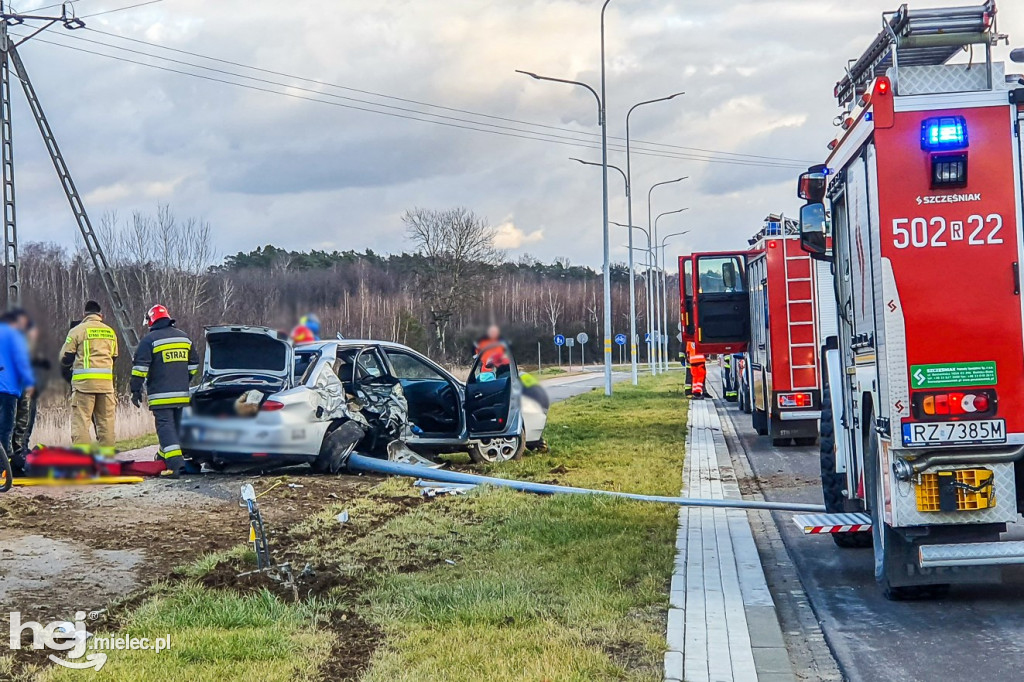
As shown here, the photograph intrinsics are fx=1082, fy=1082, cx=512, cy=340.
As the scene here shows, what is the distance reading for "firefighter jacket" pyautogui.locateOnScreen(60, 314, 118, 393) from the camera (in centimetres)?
209

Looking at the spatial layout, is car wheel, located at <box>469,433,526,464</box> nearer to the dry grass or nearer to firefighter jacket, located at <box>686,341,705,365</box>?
firefighter jacket, located at <box>686,341,705,365</box>

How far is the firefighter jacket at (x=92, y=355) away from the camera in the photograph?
209 centimetres

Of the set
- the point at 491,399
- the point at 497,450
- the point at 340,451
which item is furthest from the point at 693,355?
the point at 491,399

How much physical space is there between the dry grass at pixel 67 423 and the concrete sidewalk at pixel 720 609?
3.24 meters

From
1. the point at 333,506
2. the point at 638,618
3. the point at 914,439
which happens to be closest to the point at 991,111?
the point at 914,439

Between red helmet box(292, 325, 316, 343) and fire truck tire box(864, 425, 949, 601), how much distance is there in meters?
5.06

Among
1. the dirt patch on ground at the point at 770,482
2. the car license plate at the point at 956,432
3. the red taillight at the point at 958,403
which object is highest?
the red taillight at the point at 958,403

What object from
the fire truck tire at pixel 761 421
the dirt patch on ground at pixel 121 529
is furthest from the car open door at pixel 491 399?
the fire truck tire at pixel 761 421

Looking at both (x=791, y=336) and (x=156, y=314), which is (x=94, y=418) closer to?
(x=156, y=314)

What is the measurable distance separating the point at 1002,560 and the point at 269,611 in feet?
13.4

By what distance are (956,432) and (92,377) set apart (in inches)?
193

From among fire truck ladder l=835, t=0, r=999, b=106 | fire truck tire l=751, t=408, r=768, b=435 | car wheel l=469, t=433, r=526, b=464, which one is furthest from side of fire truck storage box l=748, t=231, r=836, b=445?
fire truck ladder l=835, t=0, r=999, b=106

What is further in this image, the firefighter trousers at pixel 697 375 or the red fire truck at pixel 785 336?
the firefighter trousers at pixel 697 375

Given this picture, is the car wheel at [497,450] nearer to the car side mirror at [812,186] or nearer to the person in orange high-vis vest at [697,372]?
the car side mirror at [812,186]
